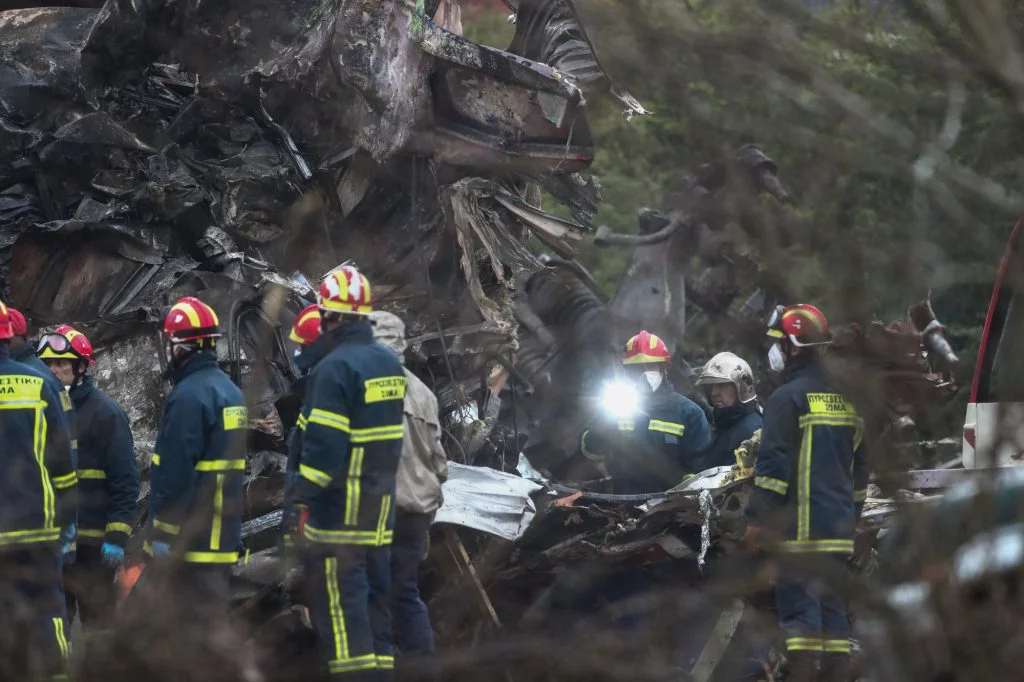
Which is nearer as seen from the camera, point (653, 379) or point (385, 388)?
point (385, 388)

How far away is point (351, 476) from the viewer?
579cm

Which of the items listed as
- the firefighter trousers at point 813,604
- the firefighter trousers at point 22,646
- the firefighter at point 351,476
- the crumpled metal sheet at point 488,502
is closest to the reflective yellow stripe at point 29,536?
the firefighter at point 351,476

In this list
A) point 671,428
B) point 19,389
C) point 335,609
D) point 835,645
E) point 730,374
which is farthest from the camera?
point 671,428

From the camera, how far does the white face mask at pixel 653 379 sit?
8.56m

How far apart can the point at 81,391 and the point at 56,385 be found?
2.83ft

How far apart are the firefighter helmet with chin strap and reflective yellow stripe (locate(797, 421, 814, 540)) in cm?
269

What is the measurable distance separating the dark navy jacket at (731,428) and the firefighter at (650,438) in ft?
0.34

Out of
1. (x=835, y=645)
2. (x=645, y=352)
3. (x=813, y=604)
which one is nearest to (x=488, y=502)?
(x=813, y=604)

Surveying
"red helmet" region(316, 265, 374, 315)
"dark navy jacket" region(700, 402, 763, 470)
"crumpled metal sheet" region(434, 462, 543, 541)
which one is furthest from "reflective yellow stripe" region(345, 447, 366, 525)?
"dark navy jacket" region(700, 402, 763, 470)

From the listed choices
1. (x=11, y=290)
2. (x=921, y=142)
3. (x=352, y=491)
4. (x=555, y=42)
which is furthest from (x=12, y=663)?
(x=555, y=42)

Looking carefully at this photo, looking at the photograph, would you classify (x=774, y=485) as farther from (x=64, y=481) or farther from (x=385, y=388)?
(x=64, y=481)

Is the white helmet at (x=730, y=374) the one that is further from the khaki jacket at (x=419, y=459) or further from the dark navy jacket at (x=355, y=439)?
the dark navy jacket at (x=355, y=439)

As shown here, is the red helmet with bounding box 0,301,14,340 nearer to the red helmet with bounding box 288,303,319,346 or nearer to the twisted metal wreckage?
the red helmet with bounding box 288,303,319,346

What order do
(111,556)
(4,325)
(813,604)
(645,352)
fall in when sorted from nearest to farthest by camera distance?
(813,604), (4,325), (111,556), (645,352)
